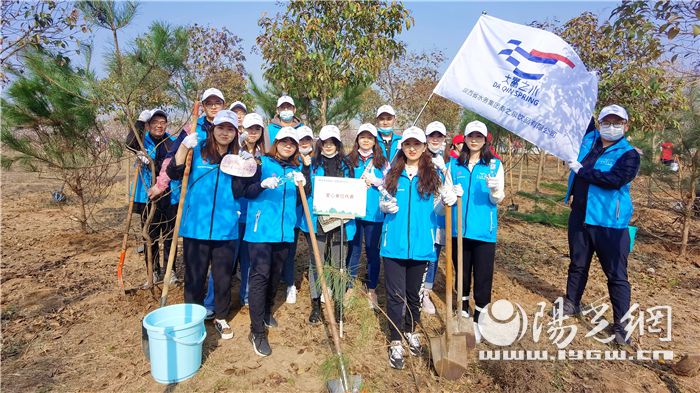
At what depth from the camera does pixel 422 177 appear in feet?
9.41

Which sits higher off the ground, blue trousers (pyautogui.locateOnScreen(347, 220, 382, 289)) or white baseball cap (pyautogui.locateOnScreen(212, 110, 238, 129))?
white baseball cap (pyautogui.locateOnScreen(212, 110, 238, 129))

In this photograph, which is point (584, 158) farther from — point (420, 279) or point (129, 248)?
point (129, 248)

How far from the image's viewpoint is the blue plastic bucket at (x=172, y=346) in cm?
252

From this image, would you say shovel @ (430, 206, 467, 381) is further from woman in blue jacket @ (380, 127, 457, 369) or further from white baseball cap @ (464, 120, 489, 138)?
white baseball cap @ (464, 120, 489, 138)

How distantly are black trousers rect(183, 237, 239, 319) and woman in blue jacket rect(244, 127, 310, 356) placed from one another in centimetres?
23

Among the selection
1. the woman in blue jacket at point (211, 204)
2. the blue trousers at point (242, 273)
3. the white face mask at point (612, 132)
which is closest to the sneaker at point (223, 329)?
the blue trousers at point (242, 273)

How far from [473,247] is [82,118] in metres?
4.71

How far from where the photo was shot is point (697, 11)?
88.7 inches

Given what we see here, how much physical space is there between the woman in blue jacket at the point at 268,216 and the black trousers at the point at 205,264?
0.76 ft

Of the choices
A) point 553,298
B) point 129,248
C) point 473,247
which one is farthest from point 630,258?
point 129,248

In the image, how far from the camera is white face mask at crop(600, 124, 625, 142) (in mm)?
3385

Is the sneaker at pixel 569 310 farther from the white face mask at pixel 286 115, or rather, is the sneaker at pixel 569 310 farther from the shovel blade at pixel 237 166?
the white face mask at pixel 286 115

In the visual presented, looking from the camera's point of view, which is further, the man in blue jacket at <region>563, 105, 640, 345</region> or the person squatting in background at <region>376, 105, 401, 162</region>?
the person squatting in background at <region>376, 105, 401, 162</region>

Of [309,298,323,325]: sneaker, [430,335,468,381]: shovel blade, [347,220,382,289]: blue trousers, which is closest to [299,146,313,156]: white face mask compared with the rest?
[347,220,382,289]: blue trousers
